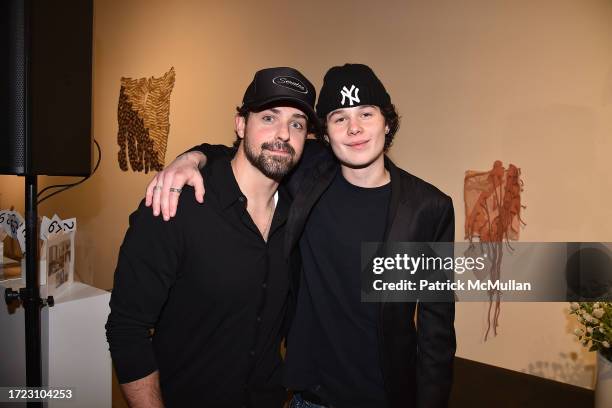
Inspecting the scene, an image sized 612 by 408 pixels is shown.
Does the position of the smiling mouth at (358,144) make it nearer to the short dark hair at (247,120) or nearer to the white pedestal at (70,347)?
the short dark hair at (247,120)

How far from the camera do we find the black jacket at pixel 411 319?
1493 millimetres

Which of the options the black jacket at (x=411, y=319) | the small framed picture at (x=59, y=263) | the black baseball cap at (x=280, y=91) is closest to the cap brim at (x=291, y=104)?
the black baseball cap at (x=280, y=91)

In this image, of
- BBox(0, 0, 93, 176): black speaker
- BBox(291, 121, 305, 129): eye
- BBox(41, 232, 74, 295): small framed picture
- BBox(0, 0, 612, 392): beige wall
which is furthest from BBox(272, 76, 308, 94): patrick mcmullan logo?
BBox(0, 0, 612, 392): beige wall

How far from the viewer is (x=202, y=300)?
140cm

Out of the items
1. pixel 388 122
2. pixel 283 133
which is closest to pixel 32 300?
pixel 283 133

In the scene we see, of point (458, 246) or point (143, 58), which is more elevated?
point (143, 58)

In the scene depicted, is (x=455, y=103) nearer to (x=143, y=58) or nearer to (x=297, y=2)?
(x=297, y=2)

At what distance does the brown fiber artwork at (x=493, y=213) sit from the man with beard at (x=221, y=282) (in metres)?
1.63

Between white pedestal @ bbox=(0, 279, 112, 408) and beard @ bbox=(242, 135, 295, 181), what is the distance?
3.55 feet

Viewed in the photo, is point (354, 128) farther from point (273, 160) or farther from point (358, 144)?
point (273, 160)

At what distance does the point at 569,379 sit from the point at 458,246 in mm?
1000

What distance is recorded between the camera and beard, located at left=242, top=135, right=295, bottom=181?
4.92 feet

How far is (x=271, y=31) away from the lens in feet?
11.7

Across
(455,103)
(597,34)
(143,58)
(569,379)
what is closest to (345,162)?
(455,103)
